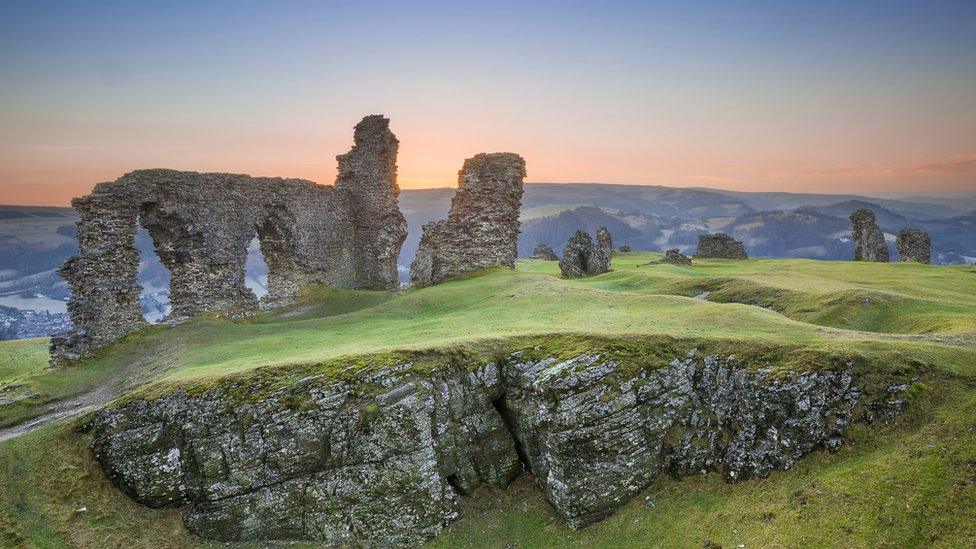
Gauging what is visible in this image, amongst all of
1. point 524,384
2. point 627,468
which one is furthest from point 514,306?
point 627,468

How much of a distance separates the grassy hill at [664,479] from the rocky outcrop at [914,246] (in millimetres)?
37704

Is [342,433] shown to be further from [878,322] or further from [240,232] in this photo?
[240,232]

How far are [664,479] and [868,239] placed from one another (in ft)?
196

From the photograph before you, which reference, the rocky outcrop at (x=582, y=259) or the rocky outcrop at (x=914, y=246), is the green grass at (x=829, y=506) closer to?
the rocky outcrop at (x=582, y=259)

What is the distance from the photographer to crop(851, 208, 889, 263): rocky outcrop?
5916 cm

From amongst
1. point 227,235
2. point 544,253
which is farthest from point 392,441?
point 544,253

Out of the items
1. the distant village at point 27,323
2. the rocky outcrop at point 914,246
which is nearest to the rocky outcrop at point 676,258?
the rocky outcrop at point 914,246

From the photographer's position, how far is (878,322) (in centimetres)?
2139

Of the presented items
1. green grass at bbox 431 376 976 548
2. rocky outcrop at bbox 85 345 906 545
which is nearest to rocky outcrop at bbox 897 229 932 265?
green grass at bbox 431 376 976 548

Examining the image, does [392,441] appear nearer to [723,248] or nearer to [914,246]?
[723,248]

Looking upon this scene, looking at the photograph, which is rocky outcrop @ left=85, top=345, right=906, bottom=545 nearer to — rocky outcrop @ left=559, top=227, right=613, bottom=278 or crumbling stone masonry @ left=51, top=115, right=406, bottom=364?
crumbling stone masonry @ left=51, top=115, right=406, bottom=364

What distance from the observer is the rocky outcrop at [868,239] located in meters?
59.2

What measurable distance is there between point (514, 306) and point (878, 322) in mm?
15153

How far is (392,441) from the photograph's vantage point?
15484mm
